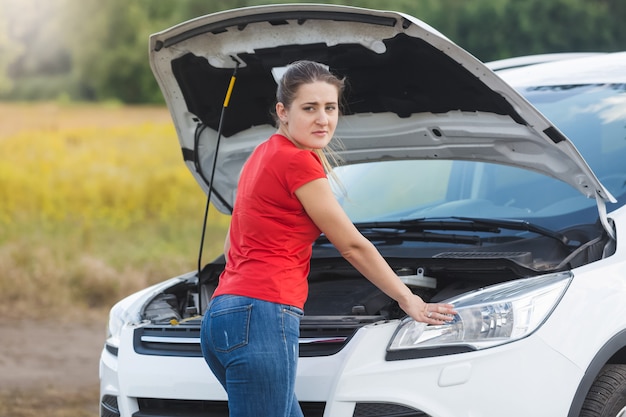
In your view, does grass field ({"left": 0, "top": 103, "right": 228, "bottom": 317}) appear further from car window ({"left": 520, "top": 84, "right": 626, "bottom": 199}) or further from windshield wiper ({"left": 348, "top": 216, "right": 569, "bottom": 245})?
car window ({"left": 520, "top": 84, "right": 626, "bottom": 199})

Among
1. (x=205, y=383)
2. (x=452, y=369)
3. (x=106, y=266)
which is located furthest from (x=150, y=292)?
(x=106, y=266)

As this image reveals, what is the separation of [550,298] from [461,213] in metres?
1.28

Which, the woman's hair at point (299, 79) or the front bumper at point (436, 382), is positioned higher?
the woman's hair at point (299, 79)

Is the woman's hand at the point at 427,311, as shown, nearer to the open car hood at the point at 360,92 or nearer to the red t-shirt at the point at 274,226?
the red t-shirt at the point at 274,226

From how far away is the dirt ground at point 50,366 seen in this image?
6.28 m

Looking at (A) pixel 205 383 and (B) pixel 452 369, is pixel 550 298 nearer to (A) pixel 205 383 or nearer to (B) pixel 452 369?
(B) pixel 452 369

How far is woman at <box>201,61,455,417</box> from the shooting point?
287 centimetres

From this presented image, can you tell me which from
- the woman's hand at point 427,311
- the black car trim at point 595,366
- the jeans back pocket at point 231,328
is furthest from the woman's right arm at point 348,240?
the black car trim at point 595,366

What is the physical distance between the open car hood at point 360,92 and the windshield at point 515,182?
0.35 meters

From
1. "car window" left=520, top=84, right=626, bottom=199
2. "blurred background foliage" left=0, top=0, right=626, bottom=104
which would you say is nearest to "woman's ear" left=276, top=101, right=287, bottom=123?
"car window" left=520, top=84, right=626, bottom=199

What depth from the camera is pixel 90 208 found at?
1268 centimetres

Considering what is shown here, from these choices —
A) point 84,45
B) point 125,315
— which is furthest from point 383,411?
point 84,45

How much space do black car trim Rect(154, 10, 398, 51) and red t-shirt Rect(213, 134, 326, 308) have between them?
0.74 meters

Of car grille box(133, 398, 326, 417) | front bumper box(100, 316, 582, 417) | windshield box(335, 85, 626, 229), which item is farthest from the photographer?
windshield box(335, 85, 626, 229)
